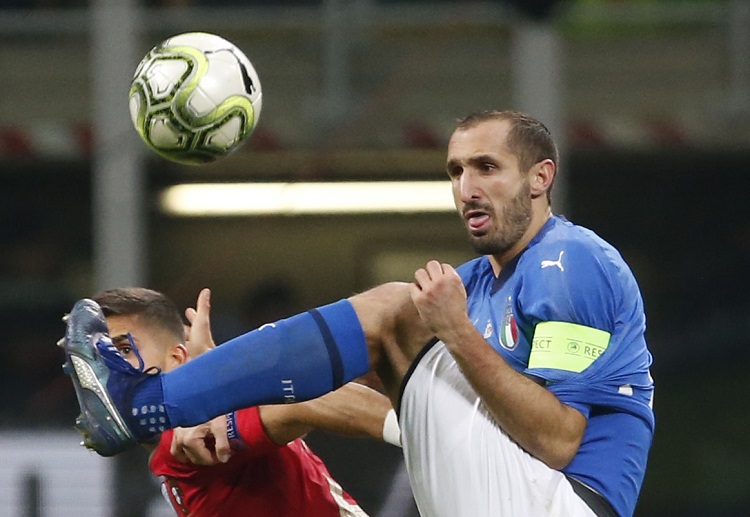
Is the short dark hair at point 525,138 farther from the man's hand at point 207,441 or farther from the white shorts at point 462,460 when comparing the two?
Answer: the man's hand at point 207,441

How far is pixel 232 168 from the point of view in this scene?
1036 centimetres

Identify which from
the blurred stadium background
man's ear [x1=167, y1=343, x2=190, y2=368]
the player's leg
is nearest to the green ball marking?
man's ear [x1=167, y1=343, x2=190, y2=368]

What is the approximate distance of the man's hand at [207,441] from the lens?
11.7ft

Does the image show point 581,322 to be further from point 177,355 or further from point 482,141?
point 177,355

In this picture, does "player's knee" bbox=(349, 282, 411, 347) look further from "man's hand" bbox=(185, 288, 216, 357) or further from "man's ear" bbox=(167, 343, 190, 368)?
"man's ear" bbox=(167, 343, 190, 368)

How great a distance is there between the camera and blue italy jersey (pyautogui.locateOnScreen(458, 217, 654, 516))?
10.8 feet

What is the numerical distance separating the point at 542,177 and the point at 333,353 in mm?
672

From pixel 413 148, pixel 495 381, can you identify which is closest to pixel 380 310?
pixel 495 381

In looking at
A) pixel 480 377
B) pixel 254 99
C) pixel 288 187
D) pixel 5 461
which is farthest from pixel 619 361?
pixel 288 187

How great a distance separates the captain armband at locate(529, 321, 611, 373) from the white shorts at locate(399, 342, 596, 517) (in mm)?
224

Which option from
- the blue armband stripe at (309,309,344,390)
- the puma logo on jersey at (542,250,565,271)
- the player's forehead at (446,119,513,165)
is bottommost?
the blue armband stripe at (309,309,344,390)

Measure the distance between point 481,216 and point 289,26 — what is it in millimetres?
5706

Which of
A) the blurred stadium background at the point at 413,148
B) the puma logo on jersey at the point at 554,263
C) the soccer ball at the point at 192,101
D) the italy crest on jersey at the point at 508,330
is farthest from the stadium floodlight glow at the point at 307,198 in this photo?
the puma logo on jersey at the point at 554,263

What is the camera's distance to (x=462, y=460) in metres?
3.44
